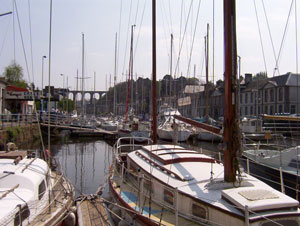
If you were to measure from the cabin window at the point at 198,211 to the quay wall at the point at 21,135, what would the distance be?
80.8ft

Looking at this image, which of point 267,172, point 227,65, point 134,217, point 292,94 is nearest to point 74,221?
point 134,217

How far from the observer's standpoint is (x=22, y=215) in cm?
776

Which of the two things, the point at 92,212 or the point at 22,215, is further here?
the point at 92,212

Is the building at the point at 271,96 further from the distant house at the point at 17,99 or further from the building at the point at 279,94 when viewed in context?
the distant house at the point at 17,99

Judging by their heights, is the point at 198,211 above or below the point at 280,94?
below

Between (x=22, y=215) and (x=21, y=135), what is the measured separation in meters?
28.7

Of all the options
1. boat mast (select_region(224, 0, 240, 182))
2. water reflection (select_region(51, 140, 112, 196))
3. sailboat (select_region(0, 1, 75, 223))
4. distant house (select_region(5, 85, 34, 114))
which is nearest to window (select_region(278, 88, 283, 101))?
water reflection (select_region(51, 140, 112, 196))

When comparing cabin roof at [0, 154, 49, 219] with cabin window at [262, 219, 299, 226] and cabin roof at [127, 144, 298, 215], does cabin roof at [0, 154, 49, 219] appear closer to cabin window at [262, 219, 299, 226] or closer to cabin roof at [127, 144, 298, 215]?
cabin roof at [127, 144, 298, 215]

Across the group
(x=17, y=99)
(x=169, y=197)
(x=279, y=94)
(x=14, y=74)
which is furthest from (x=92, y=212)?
(x=14, y=74)

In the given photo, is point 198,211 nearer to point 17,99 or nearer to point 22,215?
point 22,215

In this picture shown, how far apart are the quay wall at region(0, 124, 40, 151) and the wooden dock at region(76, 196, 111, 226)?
1876 cm

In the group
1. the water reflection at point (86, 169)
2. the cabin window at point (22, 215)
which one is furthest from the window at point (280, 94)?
the cabin window at point (22, 215)

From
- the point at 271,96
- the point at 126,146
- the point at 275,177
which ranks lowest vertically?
the point at 126,146

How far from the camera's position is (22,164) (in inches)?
421
